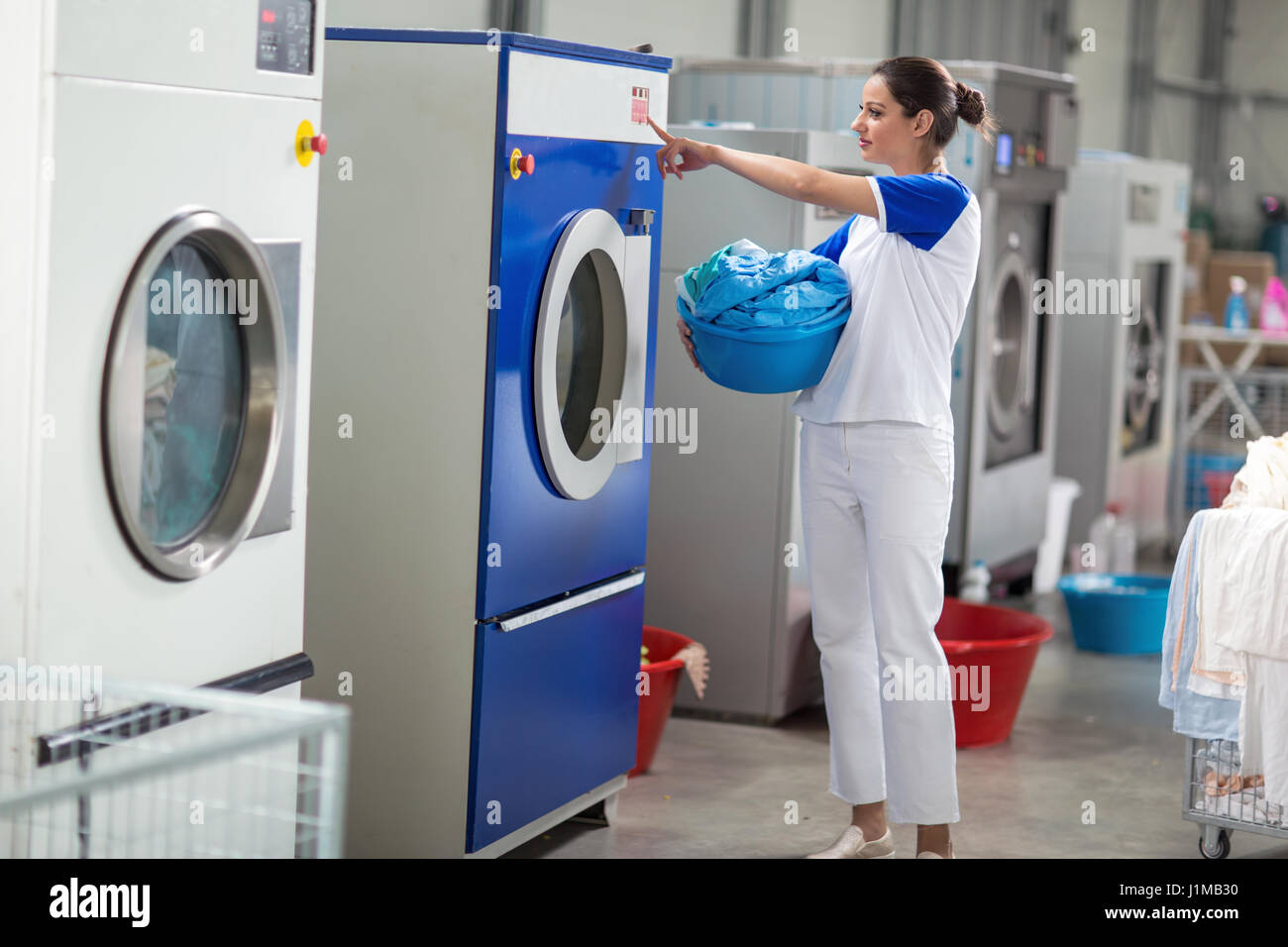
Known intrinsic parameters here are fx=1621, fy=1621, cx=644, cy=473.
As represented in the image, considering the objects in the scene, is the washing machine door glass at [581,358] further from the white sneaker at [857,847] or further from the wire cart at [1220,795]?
the wire cart at [1220,795]

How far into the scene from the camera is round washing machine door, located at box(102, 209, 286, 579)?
2080mm

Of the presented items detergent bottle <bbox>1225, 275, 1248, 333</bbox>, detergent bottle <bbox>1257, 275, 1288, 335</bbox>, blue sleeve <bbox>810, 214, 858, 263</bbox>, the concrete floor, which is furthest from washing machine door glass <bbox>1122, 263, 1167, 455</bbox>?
blue sleeve <bbox>810, 214, 858, 263</bbox>

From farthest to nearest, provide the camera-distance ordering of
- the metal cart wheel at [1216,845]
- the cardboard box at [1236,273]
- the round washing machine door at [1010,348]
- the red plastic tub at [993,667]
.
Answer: the cardboard box at [1236,273] < the round washing machine door at [1010,348] < the red plastic tub at [993,667] < the metal cart wheel at [1216,845]

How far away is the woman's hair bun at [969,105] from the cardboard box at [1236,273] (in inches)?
201

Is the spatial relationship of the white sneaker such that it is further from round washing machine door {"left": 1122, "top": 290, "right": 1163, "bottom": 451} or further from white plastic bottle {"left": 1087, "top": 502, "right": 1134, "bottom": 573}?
round washing machine door {"left": 1122, "top": 290, "right": 1163, "bottom": 451}

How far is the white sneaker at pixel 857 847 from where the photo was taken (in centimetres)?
314

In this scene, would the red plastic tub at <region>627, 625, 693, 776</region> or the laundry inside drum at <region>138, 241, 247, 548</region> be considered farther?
the red plastic tub at <region>627, 625, 693, 776</region>

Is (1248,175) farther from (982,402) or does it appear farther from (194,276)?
(194,276)

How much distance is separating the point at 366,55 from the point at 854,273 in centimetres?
96

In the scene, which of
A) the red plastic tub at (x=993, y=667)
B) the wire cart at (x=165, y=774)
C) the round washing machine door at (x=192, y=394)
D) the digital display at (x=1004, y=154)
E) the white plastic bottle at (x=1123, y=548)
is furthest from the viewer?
the white plastic bottle at (x=1123, y=548)

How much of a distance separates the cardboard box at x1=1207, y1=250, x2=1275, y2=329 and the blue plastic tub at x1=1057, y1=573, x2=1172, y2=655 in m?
2.86

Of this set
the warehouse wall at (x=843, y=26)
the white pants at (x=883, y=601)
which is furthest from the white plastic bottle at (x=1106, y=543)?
the white pants at (x=883, y=601)
